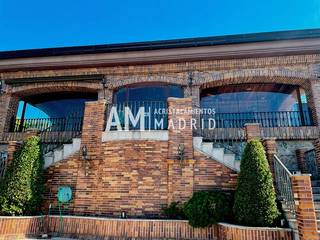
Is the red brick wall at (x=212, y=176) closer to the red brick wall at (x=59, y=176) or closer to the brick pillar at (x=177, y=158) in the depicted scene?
the brick pillar at (x=177, y=158)

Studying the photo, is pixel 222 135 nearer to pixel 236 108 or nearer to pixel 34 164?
pixel 236 108

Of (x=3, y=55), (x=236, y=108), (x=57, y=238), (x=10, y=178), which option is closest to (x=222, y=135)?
(x=236, y=108)

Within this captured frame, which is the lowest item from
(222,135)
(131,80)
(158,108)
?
(222,135)

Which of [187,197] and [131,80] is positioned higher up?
[131,80]

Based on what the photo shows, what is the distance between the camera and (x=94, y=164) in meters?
6.34

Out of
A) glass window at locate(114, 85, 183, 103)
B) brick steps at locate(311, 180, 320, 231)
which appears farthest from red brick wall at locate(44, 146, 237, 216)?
glass window at locate(114, 85, 183, 103)

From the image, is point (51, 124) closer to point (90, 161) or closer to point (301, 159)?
point (90, 161)

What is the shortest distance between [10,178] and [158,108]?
5.16m

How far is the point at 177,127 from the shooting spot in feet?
20.8

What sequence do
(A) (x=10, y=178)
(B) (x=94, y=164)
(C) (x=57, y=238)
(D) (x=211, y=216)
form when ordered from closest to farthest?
(D) (x=211, y=216), (C) (x=57, y=238), (A) (x=10, y=178), (B) (x=94, y=164)

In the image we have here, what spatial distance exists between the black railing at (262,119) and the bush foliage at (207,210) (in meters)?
3.82

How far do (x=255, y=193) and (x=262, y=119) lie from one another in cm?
514

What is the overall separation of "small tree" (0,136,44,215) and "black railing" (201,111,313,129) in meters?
5.66

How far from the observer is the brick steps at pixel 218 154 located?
19.4 ft
